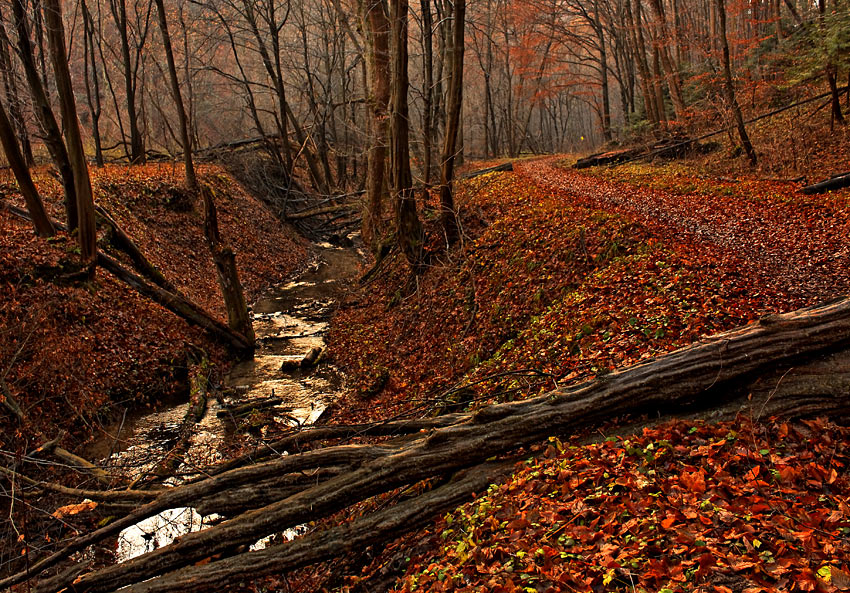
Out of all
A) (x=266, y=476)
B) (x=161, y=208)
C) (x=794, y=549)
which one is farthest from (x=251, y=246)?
(x=794, y=549)

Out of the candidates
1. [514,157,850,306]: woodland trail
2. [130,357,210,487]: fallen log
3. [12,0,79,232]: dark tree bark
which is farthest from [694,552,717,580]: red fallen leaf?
[12,0,79,232]: dark tree bark

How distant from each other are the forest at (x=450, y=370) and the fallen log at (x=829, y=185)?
57 mm

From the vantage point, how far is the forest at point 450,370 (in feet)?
15.3

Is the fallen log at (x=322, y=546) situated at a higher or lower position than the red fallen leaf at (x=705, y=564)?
lower

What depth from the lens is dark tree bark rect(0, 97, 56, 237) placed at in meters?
11.9

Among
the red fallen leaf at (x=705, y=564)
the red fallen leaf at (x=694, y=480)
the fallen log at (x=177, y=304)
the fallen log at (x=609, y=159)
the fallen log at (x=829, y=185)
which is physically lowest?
the red fallen leaf at (x=705, y=564)

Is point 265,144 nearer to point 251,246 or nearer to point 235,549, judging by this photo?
point 251,246

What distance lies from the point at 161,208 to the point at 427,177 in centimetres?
997

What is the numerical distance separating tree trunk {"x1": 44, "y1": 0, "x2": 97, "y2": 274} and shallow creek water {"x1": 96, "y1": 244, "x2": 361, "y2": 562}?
447 centimetres

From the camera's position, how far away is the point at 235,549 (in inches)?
245

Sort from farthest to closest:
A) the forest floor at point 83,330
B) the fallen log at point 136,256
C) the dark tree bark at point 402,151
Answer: the fallen log at point 136,256 < the dark tree bark at point 402,151 < the forest floor at point 83,330

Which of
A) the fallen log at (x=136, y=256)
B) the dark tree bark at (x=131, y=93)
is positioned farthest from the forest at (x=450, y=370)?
the dark tree bark at (x=131, y=93)

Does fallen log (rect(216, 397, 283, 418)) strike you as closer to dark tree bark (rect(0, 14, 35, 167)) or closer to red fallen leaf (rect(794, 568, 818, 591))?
red fallen leaf (rect(794, 568, 818, 591))

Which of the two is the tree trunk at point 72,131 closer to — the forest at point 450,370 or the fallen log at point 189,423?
the forest at point 450,370
